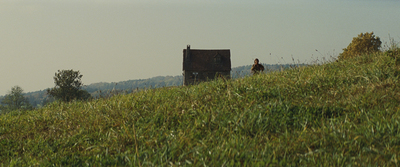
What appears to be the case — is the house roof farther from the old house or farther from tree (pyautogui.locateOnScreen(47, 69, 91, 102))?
tree (pyautogui.locateOnScreen(47, 69, 91, 102))

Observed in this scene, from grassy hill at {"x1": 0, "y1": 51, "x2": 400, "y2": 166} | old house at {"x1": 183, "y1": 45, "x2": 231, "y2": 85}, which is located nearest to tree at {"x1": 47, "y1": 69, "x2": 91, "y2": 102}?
old house at {"x1": 183, "y1": 45, "x2": 231, "y2": 85}

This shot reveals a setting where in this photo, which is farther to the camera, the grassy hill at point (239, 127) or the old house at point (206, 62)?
the old house at point (206, 62)

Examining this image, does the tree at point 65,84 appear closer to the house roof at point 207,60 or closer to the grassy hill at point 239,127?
the house roof at point 207,60

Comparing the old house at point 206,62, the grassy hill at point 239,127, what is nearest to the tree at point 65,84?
the old house at point 206,62

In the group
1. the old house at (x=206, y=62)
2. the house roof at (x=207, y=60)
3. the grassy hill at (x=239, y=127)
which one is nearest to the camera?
the grassy hill at (x=239, y=127)

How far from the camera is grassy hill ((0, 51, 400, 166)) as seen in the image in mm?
4383

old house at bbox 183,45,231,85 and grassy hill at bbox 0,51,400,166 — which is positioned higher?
old house at bbox 183,45,231,85

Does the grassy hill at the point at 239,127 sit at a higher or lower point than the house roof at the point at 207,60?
lower

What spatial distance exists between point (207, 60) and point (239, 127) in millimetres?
49292

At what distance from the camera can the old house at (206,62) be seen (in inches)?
2092

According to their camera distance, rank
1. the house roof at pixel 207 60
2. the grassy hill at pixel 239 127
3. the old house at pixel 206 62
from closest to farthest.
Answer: the grassy hill at pixel 239 127 < the old house at pixel 206 62 < the house roof at pixel 207 60

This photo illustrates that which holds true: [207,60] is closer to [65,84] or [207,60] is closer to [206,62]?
[206,62]

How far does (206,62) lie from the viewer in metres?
54.1

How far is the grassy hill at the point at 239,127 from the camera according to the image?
4.38 m
